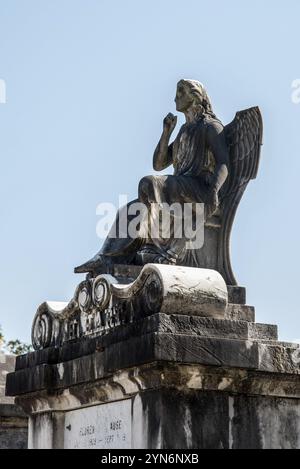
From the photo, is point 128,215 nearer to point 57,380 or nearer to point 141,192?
point 141,192

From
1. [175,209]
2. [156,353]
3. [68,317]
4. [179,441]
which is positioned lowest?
[179,441]

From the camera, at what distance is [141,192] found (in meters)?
10.7

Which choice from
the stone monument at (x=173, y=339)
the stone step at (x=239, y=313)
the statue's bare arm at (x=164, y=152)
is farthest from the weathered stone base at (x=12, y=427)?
the stone step at (x=239, y=313)

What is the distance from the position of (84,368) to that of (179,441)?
1.38m

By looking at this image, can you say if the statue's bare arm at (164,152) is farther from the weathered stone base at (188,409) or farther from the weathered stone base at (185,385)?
the weathered stone base at (188,409)

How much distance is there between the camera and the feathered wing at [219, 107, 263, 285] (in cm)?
1100

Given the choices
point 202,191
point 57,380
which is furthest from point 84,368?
point 202,191

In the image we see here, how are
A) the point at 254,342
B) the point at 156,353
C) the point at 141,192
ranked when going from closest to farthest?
1. the point at 156,353
2. the point at 254,342
3. the point at 141,192

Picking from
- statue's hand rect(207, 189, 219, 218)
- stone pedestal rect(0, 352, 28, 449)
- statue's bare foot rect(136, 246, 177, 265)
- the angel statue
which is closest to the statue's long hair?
the angel statue

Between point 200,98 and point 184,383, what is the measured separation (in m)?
3.51

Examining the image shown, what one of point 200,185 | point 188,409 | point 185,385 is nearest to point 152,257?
point 200,185

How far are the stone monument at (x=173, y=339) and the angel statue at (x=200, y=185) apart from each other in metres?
0.01

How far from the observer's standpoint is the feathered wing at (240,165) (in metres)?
11.0

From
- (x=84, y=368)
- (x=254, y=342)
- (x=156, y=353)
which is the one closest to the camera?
(x=156, y=353)
